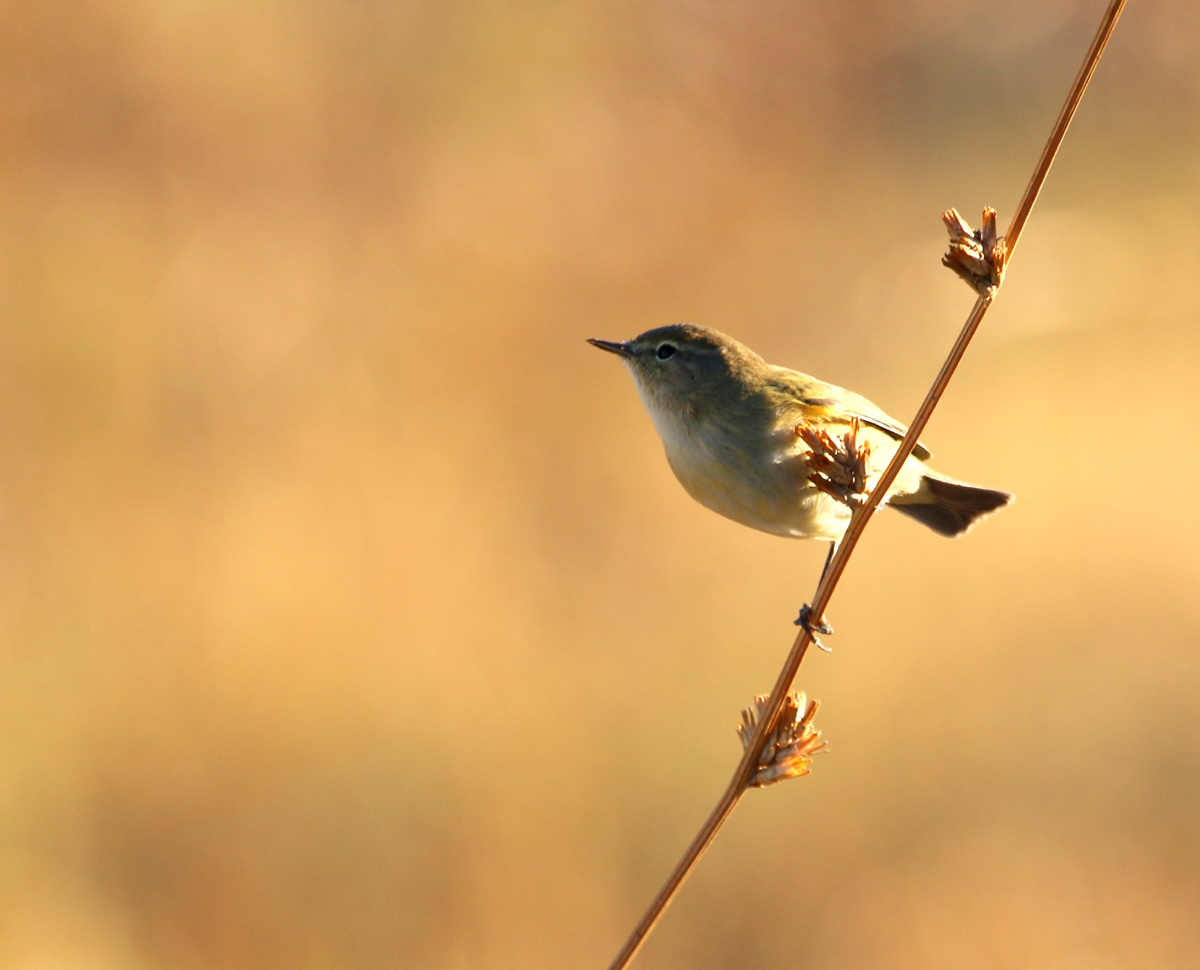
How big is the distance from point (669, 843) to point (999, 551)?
14.8ft

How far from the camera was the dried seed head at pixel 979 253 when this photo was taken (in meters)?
1.64

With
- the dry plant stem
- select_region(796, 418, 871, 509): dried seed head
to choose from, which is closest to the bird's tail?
select_region(796, 418, 871, 509): dried seed head

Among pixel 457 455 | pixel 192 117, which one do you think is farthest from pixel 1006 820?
pixel 192 117

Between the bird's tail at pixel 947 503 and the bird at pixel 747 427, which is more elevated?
the bird's tail at pixel 947 503

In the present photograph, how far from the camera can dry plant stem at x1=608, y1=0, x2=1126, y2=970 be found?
4.88 ft

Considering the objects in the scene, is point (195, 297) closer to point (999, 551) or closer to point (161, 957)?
point (161, 957)

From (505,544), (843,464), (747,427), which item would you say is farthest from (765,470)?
(505,544)

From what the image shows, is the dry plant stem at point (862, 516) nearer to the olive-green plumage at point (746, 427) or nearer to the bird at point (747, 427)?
the bird at point (747, 427)

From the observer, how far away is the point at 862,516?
6.26 feet

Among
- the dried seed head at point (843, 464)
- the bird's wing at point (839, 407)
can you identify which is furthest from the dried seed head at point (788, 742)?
the bird's wing at point (839, 407)

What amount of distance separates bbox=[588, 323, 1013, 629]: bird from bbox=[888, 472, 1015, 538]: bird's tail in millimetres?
20

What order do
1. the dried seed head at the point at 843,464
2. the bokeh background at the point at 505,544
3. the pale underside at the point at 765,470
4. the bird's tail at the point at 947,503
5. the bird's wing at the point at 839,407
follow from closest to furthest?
the dried seed head at the point at 843,464 < the pale underside at the point at 765,470 < the bird's wing at the point at 839,407 < the bird's tail at the point at 947,503 < the bokeh background at the point at 505,544

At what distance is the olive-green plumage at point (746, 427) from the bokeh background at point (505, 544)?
3.56 meters

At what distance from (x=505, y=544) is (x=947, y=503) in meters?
4.33
